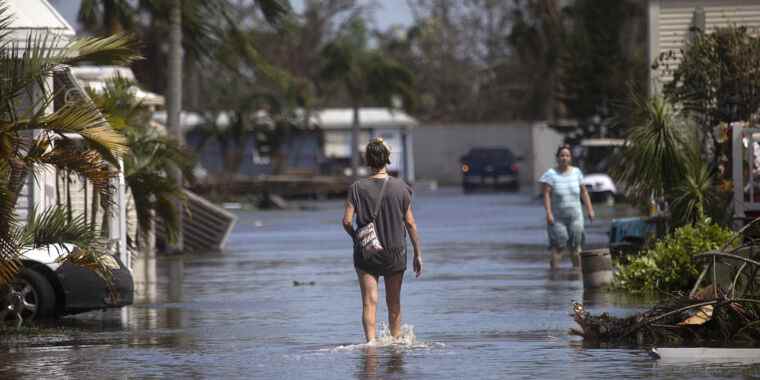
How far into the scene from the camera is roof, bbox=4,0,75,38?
1647 cm

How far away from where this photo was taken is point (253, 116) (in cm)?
6531

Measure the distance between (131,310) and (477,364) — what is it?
6298 mm

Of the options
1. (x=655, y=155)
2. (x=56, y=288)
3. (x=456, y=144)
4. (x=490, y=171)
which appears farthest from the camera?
(x=456, y=144)

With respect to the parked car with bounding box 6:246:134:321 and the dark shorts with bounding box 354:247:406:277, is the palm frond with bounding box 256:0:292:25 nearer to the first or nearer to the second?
the parked car with bounding box 6:246:134:321

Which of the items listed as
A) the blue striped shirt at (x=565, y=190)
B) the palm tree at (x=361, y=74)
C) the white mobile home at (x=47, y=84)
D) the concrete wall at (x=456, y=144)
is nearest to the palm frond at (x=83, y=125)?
the white mobile home at (x=47, y=84)

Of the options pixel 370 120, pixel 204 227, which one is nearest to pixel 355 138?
pixel 370 120

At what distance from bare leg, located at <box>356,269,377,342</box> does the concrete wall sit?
59189 mm

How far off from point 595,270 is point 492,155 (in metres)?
49.5

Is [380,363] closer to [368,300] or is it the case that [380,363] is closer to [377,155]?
[368,300]

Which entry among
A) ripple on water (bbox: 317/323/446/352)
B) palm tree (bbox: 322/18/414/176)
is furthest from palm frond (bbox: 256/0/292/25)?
palm tree (bbox: 322/18/414/176)

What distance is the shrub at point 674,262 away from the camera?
55.4ft

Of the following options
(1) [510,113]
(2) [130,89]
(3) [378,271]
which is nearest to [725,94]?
(2) [130,89]

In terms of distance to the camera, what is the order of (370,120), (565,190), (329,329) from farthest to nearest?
(370,120) → (565,190) → (329,329)

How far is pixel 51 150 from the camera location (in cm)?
1352
